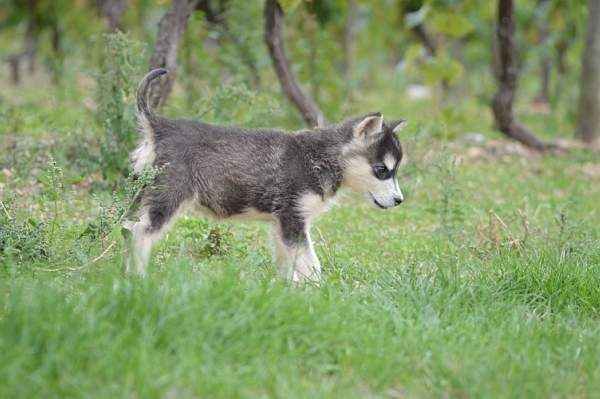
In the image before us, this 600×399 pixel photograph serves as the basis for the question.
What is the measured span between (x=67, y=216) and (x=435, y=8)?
6.88 meters

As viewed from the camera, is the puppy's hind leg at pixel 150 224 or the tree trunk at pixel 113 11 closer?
the puppy's hind leg at pixel 150 224

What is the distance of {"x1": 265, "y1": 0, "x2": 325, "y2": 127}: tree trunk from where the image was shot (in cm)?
1148

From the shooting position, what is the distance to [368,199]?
24.6ft

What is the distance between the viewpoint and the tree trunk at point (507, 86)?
43.9 feet

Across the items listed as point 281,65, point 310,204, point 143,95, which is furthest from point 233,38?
point 310,204

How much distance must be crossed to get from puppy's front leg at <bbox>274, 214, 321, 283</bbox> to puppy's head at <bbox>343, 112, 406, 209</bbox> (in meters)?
0.66

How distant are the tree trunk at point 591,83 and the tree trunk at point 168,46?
254 inches

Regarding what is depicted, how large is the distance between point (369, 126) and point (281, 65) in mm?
4616

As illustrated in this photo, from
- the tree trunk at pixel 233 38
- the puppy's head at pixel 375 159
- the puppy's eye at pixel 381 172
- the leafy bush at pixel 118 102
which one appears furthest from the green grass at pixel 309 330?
the tree trunk at pixel 233 38

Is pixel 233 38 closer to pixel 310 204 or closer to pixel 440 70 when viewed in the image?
pixel 440 70

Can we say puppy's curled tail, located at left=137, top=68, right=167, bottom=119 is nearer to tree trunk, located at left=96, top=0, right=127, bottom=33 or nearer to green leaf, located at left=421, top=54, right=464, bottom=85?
tree trunk, located at left=96, top=0, right=127, bottom=33

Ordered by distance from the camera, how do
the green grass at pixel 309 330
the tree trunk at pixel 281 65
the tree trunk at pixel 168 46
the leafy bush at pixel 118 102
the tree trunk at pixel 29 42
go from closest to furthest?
the green grass at pixel 309 330 → the leafy bush at pixel 118 102 → the tree trunk at pixel 168 46 → the tree trunk at pixel 281 65 → the tree trunk at pixel 29 42

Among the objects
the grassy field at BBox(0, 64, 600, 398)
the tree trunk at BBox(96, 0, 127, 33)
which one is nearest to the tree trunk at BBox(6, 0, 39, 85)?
the tree trunk at BBox(96, 0, 127, 33)

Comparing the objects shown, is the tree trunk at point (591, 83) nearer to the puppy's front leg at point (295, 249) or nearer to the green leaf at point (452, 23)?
the green leaf at point (452, 23)
